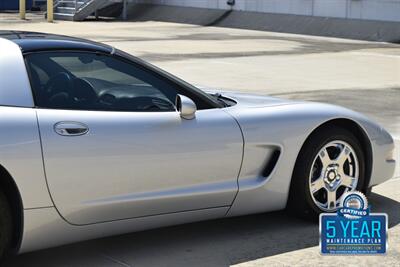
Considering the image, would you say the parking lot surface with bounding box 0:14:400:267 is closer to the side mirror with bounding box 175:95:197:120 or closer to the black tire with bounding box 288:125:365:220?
the black tire with bounding box 288:125:365:220

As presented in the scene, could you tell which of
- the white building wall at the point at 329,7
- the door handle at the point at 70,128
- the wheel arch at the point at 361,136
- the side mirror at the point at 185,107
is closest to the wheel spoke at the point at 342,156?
the wheel arch at the point at 361,136

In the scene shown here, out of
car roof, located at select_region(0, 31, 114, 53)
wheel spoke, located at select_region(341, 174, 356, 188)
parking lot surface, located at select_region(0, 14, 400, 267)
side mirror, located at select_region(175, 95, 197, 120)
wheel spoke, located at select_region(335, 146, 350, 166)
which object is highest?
car roof, located at select_region(0, 31, 114, 53)

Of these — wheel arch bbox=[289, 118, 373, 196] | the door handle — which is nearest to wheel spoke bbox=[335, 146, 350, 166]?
wheel arch bbox=[289, 118, 373, 196]

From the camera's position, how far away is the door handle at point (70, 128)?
405 cm

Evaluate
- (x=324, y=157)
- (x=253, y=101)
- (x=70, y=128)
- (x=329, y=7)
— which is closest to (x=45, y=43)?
(x=70, y=128)

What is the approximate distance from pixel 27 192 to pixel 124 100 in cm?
89

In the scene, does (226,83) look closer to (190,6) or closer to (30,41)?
(30,41)

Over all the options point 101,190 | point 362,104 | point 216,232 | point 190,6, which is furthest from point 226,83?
point 190,6

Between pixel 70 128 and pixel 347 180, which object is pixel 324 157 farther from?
pixel 70 128

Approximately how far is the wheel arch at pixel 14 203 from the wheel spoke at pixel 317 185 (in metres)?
2.01

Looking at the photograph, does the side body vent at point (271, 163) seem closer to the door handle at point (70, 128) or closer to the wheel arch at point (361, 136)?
the wheel arch at point (361, 136)

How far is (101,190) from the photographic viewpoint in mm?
4188

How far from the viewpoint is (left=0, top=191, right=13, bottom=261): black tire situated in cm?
393

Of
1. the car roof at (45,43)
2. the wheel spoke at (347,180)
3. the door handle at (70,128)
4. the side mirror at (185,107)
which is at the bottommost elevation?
the wheel spoke at (347,180)
